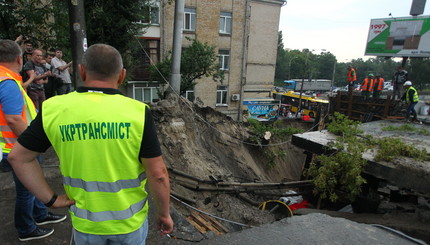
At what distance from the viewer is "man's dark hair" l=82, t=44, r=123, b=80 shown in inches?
62.6

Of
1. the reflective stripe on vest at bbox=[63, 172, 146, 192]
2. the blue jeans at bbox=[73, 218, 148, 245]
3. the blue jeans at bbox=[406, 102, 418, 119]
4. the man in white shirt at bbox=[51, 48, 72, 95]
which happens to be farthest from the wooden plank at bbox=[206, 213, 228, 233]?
the blue jeans at bbox=[406, 102, 418, 119]

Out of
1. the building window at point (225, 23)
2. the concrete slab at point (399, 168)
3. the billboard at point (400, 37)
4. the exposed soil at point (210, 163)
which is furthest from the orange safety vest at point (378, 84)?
the building window at point (225, 23)

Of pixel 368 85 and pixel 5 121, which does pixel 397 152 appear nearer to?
pixel 5 121

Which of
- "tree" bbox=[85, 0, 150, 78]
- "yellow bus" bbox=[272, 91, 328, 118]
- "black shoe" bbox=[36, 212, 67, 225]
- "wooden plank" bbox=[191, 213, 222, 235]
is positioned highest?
"tree" bbox=[85, 0, 150, 78]

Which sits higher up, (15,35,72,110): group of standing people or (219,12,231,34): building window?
(219,12,231,34): building window

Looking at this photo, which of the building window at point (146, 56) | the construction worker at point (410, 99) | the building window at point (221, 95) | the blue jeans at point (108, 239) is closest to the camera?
the blue jeans at point (108, 239)

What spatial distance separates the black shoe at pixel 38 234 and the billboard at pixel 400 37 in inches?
880

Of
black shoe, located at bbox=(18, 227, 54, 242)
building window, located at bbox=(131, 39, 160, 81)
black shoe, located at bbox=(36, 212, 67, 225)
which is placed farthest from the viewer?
building window, located at bbox=(131, 39, 160, 81)

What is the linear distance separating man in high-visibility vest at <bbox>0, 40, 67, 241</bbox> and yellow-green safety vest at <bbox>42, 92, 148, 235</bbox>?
118cm

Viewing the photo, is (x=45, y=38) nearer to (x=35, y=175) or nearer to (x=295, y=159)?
(x=35, y=175)

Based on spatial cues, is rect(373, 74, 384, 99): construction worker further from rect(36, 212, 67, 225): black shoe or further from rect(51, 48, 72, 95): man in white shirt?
rect(36, 212, 67, 225): black shoe

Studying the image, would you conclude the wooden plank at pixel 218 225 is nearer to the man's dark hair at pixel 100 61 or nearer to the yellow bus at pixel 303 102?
the man's dark hair at pixel 100 61

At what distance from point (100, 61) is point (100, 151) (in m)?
0.54

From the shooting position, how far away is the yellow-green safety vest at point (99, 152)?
151 centimetres
